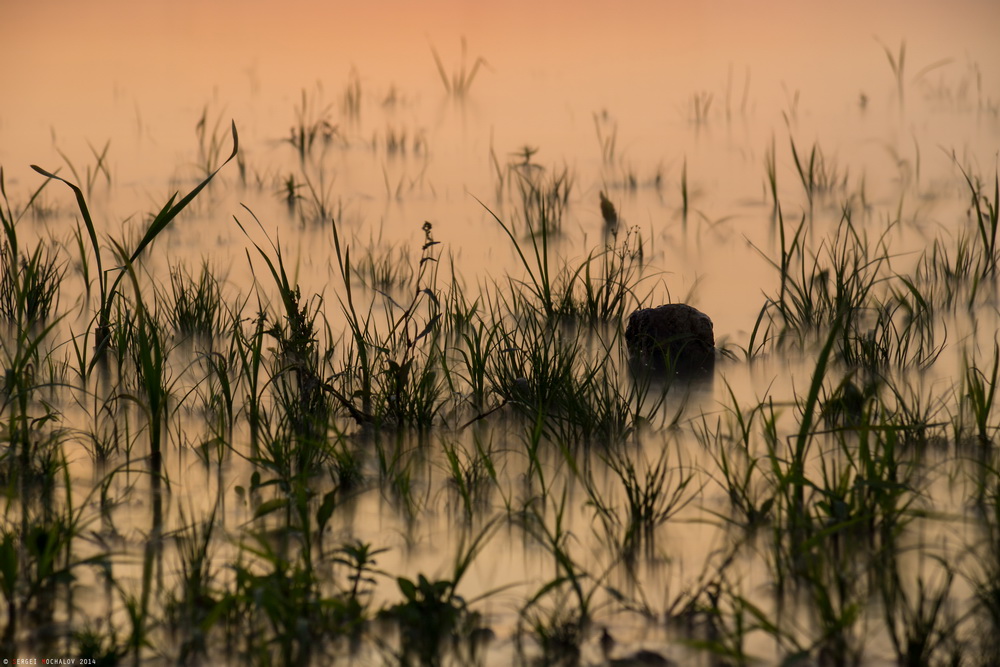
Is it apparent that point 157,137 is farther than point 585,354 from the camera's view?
Yes

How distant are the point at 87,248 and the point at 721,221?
2.51 meters

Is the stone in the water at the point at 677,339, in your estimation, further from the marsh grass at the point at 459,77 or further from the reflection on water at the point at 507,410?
the marsh grass at the point at 459,77

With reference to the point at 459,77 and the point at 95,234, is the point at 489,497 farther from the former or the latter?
the point at 459,77

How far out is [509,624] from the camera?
1.87 meters

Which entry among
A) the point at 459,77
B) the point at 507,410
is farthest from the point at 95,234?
the point at 459,77

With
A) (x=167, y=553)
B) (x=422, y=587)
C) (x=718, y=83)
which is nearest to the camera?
(x=422, y=587)

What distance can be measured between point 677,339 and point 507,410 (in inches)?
22.8

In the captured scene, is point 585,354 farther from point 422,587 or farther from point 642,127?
point 642,127

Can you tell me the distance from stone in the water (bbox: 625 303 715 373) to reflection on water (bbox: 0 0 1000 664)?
7cm

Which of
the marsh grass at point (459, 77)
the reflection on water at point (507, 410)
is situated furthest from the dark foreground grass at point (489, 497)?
the marsh grass at point (459, 77)

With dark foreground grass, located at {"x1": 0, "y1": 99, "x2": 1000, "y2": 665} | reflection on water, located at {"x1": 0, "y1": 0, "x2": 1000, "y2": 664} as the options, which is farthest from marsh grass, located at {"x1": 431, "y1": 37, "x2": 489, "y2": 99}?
dark foreground grass, located at {"x1": 0, "y1": 99, "x2": 1000, "y2": 665}

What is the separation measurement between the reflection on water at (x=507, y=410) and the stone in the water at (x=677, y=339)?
0.07m

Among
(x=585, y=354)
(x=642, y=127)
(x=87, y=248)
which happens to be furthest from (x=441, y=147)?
(x=585, y=354)

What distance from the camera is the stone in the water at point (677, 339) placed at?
3119 mm
